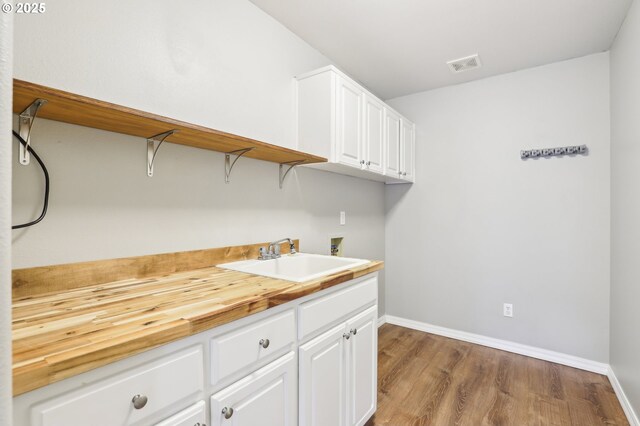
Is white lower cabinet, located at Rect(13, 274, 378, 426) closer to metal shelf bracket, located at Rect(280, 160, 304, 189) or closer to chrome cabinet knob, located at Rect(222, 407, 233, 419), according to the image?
chrome cabinet knob, located at Rect(222, 407, 233, 419)

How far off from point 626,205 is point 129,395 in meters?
2.63

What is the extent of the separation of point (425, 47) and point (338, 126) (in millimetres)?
985

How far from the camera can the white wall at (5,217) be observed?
0.41 meters

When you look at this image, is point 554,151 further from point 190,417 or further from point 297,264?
point 190,417

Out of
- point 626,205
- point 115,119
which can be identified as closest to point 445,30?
point 626,205

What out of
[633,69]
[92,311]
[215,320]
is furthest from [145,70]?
[633,69]

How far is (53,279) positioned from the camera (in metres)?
1.07

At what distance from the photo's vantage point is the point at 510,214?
272 centimetres

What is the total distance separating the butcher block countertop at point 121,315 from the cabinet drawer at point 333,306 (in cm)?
8

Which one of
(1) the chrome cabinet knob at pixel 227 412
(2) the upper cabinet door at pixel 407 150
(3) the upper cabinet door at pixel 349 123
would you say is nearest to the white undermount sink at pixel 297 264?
(3) the upper cabinet door at pixel 349 123

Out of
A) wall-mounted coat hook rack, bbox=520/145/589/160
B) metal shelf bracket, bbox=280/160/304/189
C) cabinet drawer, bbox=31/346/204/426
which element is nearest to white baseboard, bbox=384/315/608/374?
wall-mounted coat hook rack, bbox=520/145/589/160

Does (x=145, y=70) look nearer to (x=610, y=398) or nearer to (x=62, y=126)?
(x=62, y=126)

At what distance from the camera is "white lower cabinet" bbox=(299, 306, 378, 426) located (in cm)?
126

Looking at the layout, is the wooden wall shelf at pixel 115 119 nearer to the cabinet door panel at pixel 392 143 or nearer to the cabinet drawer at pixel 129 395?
the cabinet drawer at pixel 129 395
